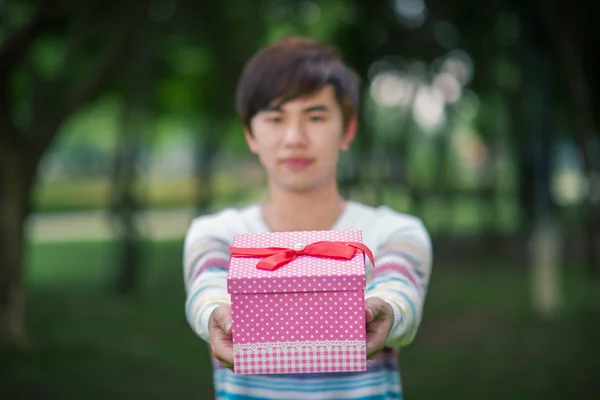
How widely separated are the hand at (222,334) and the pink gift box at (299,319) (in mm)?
63

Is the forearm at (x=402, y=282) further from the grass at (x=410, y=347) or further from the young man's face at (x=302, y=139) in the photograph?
the grass at (x=410, y=347)

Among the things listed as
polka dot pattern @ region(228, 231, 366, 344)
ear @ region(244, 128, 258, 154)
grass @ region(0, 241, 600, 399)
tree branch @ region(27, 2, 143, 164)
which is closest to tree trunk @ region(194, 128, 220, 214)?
grass @ region(0, 241, 600, 399)

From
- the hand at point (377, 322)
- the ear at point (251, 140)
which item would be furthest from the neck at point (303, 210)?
the hand at point (377, 322)

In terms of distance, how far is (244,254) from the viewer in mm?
1684

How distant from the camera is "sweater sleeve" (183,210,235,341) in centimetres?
185

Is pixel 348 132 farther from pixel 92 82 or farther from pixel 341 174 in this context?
pixel 341 174

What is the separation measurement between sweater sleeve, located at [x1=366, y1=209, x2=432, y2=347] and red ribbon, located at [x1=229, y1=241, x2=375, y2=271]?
220mm

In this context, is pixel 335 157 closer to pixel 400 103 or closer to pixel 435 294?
pixel 435 294

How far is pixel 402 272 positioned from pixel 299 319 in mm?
444

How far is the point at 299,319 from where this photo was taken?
1605mm

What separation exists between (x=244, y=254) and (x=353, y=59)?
12.2 meters

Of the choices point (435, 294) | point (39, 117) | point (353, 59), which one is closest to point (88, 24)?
point (39, 117)

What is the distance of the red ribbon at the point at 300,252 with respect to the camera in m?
1.63

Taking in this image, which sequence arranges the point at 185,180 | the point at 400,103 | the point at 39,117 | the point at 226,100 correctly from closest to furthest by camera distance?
1. the point at 39,117
2. the point at 226,100
3. the point at 400,103
4. the point at 185,180
